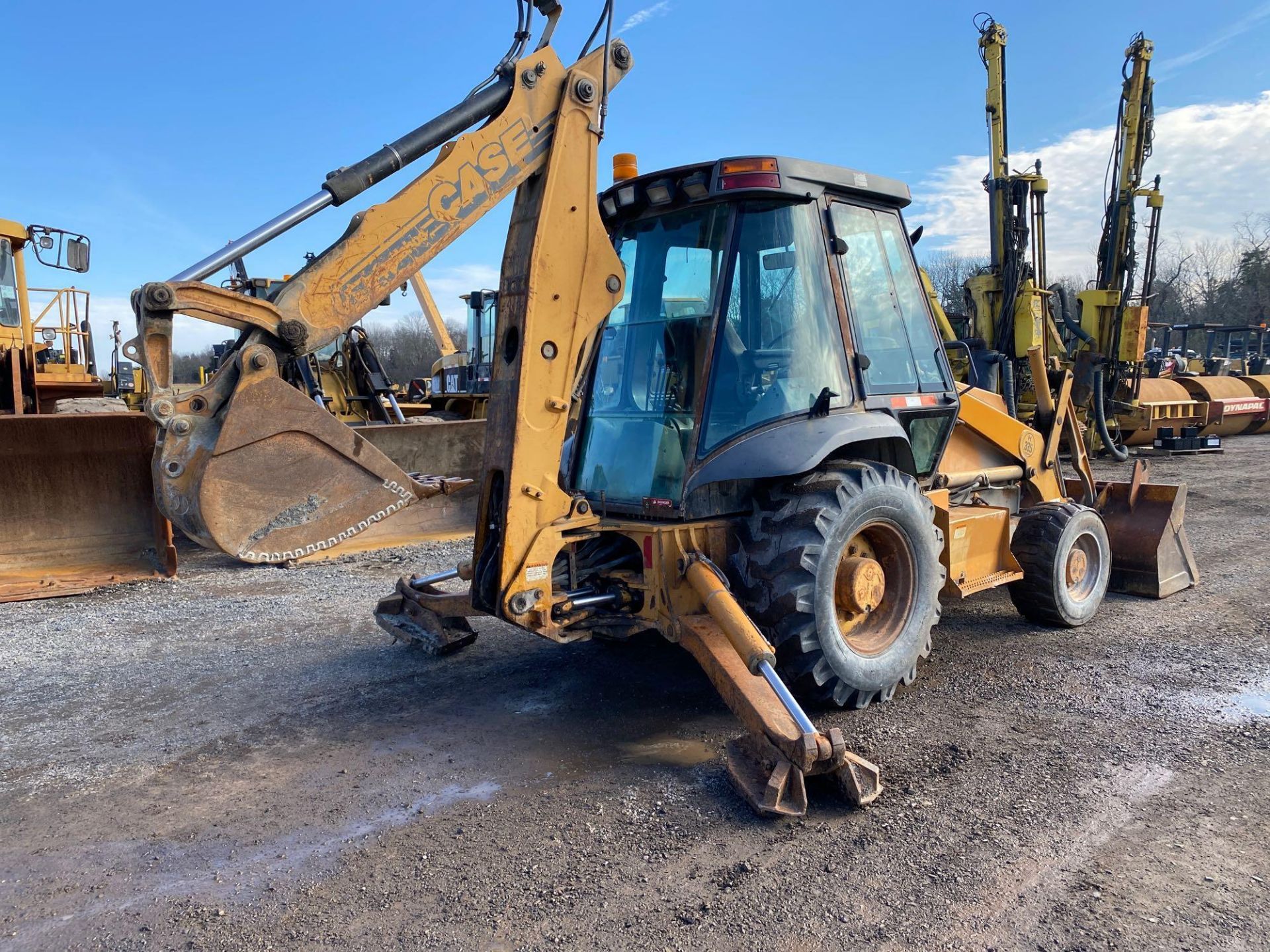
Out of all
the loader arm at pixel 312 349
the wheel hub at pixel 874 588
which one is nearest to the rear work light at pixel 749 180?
the loader arm at pixel 312 349

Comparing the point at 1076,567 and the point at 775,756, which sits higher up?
the point at 1076,567

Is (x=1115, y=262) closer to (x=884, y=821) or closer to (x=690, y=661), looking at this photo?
(x=690, y=661)

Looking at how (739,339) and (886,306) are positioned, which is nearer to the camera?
(739,339)

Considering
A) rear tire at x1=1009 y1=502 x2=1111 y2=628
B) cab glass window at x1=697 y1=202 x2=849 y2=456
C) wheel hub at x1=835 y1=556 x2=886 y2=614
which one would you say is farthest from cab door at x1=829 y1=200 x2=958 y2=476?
rear tire at x1=1009 y1=502 x2=1111 y2=628

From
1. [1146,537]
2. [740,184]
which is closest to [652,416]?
[740,184]

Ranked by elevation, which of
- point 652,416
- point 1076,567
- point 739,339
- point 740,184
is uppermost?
point 740,184

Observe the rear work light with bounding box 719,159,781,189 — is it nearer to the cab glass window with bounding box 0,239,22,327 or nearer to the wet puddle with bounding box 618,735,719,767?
the wet puddle with bounding box 618,735,719,767

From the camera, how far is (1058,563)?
17.2 ft

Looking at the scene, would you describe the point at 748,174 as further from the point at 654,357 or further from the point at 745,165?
the point at 654,357

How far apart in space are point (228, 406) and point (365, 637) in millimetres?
2724

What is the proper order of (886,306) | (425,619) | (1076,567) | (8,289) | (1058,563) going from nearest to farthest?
(886,306), (425,619), (1058,563), (1076,567), (8,289)

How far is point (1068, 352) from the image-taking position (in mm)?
14688

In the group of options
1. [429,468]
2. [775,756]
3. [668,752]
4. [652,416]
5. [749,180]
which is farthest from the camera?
[429,468]

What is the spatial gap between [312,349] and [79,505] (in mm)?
4936
